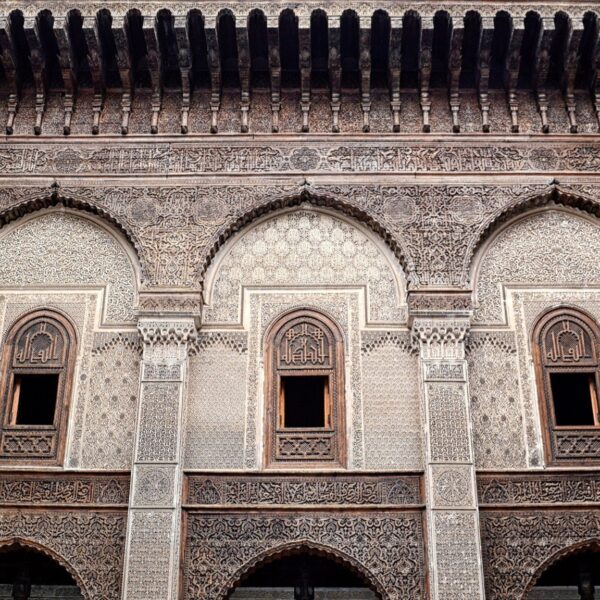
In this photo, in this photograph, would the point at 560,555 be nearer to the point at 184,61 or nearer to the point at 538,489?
the point at 538,489

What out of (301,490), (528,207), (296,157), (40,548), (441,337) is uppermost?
(296,157)

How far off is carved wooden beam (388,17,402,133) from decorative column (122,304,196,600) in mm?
2768

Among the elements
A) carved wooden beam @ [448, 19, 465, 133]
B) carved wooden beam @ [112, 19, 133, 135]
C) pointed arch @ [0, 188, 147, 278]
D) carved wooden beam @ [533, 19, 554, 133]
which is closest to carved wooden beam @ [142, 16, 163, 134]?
carved wooden beam @ [112, 19, 133, 135]

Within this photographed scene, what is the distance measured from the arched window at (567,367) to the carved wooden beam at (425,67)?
2178mm

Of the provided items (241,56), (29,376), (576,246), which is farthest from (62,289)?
Result: (576,246)

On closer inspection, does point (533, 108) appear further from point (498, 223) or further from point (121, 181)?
point (121, 181)

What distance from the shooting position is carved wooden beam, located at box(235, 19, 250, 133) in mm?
8211

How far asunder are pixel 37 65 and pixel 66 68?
28cm

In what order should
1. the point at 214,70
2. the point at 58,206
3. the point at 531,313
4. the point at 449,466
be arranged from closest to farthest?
Result: the point at 449,466 < the point at 531,313 < the point at 58,206 < the point at 214,70

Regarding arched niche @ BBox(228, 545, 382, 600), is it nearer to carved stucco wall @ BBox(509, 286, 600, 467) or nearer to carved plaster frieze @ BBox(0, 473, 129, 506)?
carved plaster frieze @ BBox(0, 473, 129, 506)

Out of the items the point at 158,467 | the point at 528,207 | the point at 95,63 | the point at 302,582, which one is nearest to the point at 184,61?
the point at 95,63

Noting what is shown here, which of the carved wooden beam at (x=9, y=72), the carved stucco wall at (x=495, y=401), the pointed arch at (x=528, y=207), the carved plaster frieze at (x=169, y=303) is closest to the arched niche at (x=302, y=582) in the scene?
the carved stucco wall at (x=495, y=401)

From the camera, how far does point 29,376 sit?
784 cm

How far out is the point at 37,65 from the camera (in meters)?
8.38
